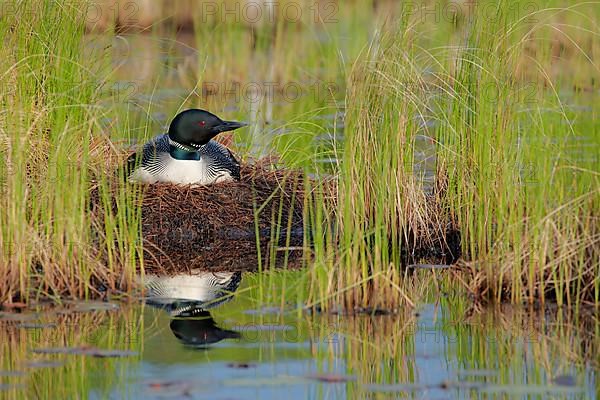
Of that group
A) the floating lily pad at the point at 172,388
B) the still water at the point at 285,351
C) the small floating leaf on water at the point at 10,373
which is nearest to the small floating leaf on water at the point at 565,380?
the still water at the point at 285,351

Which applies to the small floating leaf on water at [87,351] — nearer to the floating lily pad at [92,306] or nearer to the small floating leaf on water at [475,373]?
the floating lily pad at [92,306]

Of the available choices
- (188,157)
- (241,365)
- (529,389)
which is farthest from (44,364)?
(188,157)

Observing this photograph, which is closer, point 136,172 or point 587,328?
point 587,328

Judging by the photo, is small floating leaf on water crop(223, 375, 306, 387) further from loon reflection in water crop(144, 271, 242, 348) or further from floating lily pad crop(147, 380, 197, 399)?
loon reflection in water crop(144, 271, 242, 348)

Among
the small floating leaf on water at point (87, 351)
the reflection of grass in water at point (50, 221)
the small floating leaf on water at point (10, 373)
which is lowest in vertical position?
the small floating leaf on water at point (10, 373)

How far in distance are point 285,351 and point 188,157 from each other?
3096 millimetres

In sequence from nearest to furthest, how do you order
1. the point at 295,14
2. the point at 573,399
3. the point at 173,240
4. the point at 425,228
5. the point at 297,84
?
the point at 573,399
the point at 425,228
the point at 173,240
the point at 297,84
the point at 295,14

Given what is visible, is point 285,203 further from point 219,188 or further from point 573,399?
point 573,399

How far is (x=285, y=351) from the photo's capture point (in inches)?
200

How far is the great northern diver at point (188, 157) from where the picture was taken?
7.88 meters

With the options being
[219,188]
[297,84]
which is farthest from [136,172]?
[297,84]

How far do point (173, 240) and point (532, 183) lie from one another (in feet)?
8.55

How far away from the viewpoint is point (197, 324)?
221 inches

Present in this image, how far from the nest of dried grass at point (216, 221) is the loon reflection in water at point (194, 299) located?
53 centimetres
